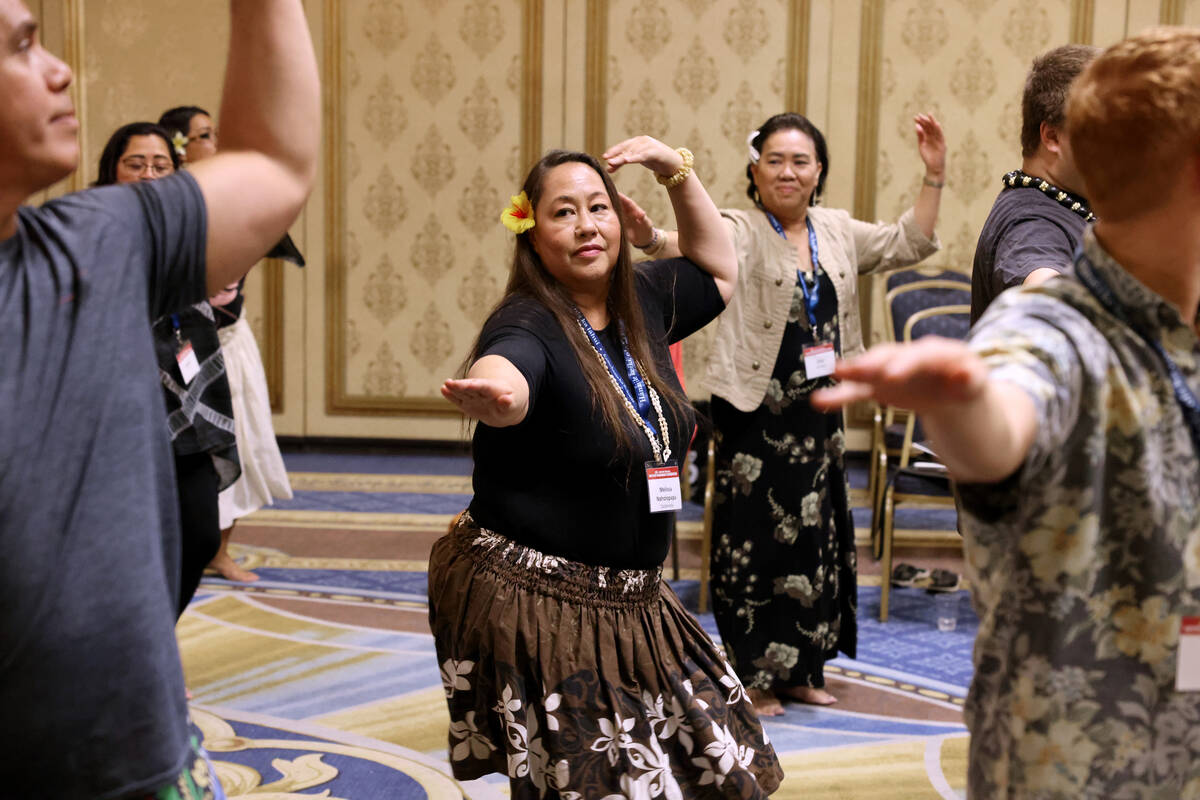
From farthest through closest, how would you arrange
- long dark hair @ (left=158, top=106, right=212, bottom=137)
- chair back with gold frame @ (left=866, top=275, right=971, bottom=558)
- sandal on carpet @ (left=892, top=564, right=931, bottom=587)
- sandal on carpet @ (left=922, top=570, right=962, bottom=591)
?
chair back with gold frame @ (left=866, top=275, right=971, bottom=558), sandal on carpet @ (left=892, top=564, right=931, bottom=587), sandal on carpet @ (left=922, top=570, right=962, bottom=591), long dark hair @ (left=158, top=106, right=212, bottom=137)

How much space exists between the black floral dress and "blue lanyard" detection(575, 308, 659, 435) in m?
1.51

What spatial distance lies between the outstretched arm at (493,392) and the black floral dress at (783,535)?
1.84 m

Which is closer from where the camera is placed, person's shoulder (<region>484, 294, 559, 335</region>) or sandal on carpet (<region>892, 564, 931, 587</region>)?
person's shoulder (<region>484, 294, 559, 335</region>)

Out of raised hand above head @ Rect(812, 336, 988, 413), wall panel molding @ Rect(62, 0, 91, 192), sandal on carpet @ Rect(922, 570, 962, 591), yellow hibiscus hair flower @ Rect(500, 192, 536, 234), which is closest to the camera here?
raised hand above head @ Rect(812, 336, 988, 413)

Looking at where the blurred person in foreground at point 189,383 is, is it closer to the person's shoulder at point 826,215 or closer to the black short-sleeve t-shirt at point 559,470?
the black short-sleeve t-shirt at point 559,470

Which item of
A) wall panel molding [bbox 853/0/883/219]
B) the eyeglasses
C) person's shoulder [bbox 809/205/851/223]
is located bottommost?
person's shoulder [bbox 809/205/851/223]

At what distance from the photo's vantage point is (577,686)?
2.15m

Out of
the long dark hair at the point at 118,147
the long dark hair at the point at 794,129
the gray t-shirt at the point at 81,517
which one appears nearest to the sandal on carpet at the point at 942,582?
the long dark hair at the point at 794,129

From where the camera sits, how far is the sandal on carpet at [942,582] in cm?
499

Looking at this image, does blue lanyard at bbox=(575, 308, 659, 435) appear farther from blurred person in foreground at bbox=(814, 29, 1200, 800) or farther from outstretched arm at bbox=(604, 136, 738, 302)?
blurred person in foreground at bbox=(814, 29, 1200, 800)

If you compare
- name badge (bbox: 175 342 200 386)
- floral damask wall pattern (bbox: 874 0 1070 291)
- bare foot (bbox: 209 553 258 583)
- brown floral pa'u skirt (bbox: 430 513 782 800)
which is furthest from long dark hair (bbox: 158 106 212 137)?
floral damask wall pattern (bbox: 874 0 1070 291)

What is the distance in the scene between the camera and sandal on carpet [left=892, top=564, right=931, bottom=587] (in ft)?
16.7

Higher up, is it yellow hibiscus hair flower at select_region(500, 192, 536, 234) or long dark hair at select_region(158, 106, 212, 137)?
long dark hair at select_region(158, 106, 212, 137)

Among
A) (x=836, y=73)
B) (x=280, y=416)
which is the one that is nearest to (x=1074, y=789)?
(x=836, y=73)
